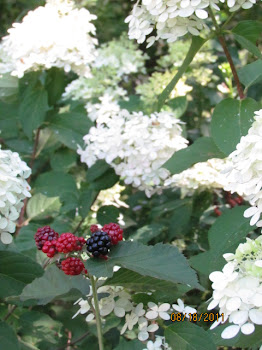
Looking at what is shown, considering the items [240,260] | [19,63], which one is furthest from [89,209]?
[240,260]

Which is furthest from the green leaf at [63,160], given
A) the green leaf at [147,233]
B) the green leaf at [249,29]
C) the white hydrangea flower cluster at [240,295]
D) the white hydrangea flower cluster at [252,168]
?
the white hydrangea flower cluster at [240,295]

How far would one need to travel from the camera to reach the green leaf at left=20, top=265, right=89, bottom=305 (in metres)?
1.06

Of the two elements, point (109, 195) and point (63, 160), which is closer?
point (109, 195)

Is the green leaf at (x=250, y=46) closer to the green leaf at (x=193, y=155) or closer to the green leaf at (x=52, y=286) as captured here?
the green leaf at (x=193, y=155)

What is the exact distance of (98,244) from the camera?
1033mm

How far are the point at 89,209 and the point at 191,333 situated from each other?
91 centimetres

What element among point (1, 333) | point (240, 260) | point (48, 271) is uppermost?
point (240, 260)

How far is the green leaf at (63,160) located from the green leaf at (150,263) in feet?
3.83

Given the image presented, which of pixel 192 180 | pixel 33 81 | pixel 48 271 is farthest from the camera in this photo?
pixel 33 81

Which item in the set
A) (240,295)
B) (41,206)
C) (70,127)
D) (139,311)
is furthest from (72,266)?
(70,127)

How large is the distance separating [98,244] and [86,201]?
0.90 metres

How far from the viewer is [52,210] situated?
6.49ft

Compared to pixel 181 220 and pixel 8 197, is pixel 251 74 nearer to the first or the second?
pixel 181 220

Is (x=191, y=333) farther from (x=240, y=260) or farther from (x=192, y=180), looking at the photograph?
(x=192, y=180)
